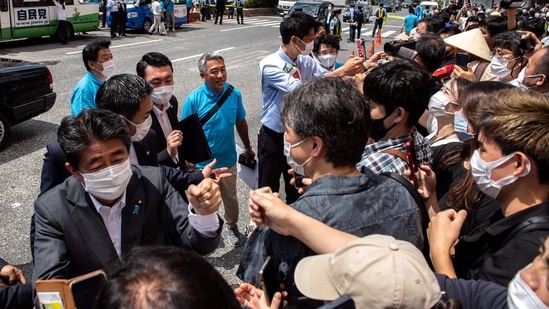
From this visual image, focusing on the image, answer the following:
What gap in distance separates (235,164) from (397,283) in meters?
3.19

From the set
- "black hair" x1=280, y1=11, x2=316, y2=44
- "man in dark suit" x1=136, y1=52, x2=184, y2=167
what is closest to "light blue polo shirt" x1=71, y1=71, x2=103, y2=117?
"man in dark suit" x1=136, y1=52, x2=184, y2=167

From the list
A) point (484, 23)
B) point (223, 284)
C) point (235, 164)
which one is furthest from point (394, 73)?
point (484, 23)

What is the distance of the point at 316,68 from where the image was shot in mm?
4324

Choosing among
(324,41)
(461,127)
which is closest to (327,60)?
(324,41)

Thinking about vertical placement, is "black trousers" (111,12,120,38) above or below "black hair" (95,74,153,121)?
above

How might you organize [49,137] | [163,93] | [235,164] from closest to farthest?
1. [163,93]
2. [235,164]
3. [49,137]

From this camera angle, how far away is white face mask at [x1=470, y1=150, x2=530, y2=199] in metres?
1.85

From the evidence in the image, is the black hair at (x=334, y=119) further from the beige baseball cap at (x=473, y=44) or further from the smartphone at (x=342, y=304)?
the beige baseball cap at (x=473, y=44)

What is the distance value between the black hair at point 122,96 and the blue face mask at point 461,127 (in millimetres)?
1918

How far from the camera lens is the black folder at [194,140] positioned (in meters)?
3.54

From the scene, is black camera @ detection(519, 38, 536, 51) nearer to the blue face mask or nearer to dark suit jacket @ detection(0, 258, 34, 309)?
the blue face mask

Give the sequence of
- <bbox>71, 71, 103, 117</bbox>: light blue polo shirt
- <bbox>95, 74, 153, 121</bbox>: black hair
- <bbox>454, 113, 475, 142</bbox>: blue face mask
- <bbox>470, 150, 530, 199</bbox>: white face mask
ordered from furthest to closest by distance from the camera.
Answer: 1. <bbox>71, 71, 103, 117</bbox>: light blue polo shirt
2. <bbox>95, 74, 153, 121</bbox>: black hair
3. <bbox>454, 113, 475, 142</bbox>: blue face mask
4. <bbox>470, 150, 530, 199</bbox>: white face mask

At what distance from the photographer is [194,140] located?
140 inches

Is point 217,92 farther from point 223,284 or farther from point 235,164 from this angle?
point 223,284
